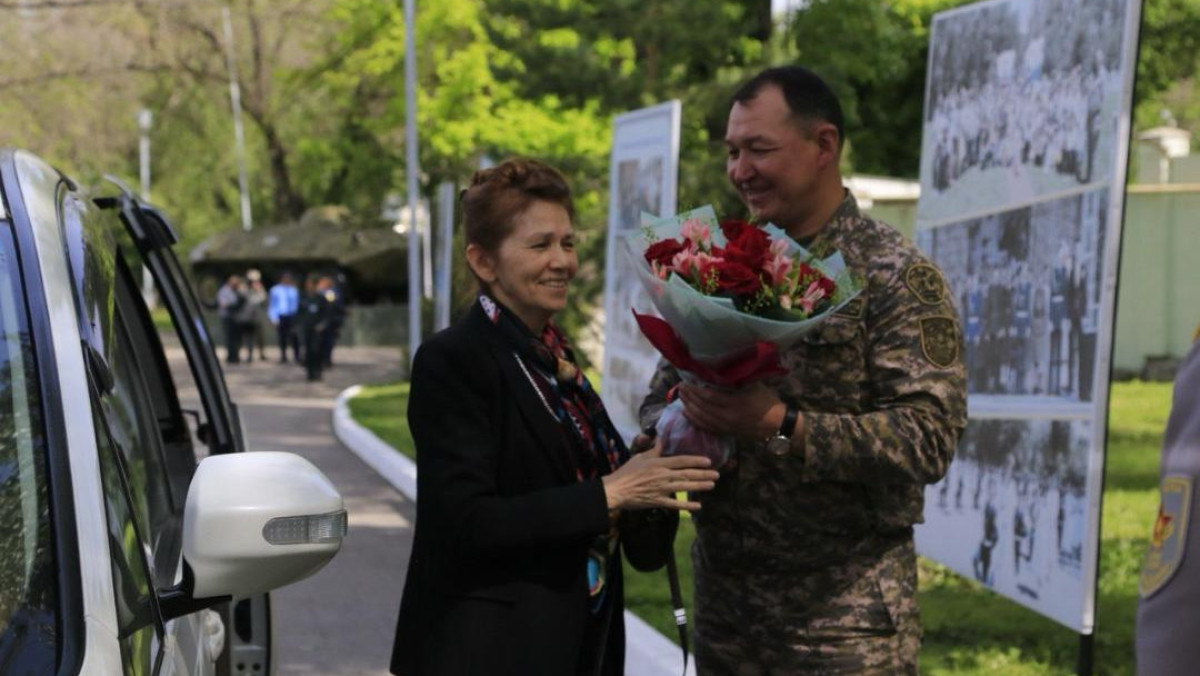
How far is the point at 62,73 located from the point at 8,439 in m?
16.0

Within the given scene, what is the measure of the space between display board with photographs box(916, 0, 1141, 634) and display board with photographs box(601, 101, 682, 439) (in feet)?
10.7

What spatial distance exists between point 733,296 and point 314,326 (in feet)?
89.0

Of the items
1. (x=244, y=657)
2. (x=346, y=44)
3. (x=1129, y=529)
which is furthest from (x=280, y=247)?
(x=244, y=657)

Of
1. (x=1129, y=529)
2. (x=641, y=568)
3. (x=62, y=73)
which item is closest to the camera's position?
(x=641, y=568)

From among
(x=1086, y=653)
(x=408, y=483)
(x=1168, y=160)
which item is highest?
(x=1168, y=160)

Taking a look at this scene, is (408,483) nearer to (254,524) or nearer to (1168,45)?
(254,524)

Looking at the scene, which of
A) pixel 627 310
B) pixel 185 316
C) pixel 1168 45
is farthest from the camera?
pixel 1168 45

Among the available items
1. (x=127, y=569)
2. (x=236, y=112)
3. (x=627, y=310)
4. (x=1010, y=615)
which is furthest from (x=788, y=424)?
(x=236, y=112)

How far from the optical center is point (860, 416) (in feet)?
10.8

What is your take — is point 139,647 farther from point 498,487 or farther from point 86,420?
point 498,487

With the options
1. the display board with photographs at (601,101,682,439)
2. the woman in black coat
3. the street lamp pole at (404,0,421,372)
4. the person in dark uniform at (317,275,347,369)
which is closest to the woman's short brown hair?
the woman in black coat

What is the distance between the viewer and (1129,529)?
448 inches

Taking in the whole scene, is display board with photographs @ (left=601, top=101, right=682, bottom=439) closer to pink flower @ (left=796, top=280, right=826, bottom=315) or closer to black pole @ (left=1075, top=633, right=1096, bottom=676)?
black pole @ (left=1075, top=633, right=1096, bottom=676)

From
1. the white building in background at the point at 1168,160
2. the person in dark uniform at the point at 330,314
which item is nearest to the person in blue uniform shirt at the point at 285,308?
the person in dark uniform at the point at 330,314
